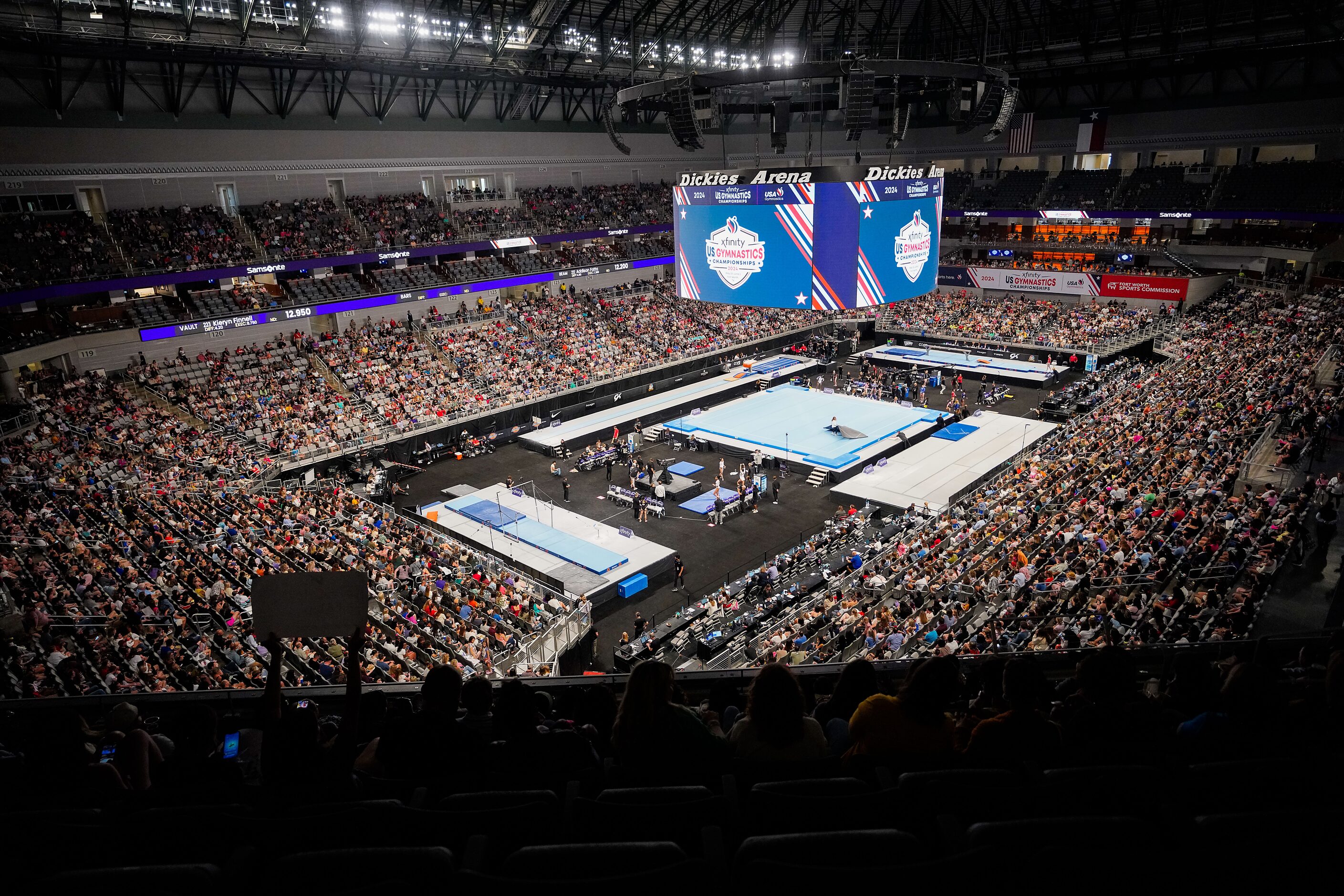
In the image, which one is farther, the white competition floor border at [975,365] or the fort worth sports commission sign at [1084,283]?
the fort worth sports commission sign at [1084,283]

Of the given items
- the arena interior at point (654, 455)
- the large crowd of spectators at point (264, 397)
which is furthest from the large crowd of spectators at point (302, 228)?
the large crowd of spectators at point (264, 397)

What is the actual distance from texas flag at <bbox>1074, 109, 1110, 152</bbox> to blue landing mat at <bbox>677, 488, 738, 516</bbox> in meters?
36.4

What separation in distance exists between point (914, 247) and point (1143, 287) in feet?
107

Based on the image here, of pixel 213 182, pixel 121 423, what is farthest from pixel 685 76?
pixel 213 182

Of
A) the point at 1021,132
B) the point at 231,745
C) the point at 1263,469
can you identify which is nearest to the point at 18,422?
the point at 231,745

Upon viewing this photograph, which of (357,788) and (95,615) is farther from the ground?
(357,788)

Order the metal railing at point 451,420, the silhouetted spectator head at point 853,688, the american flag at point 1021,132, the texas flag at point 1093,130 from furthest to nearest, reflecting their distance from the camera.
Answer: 1. the american flag at point 1021,132
2. the texas flag at point 1093,130
3. the metal railing at point 451,420
4. the silhouetted spectator head at point 853,688

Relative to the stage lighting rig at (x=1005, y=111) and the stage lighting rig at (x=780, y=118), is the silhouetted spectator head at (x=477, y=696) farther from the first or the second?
the stage lighting rig at (x=1005, y=111)

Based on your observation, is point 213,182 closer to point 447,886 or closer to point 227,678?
point 227,678

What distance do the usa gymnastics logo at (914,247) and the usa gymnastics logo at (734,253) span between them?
10.2ft

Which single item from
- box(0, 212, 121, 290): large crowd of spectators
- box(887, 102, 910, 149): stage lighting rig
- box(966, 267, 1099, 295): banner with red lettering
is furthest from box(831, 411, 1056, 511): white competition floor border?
box(0, 212, 121, 290): large crowd of spectators

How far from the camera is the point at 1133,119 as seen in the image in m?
46.7

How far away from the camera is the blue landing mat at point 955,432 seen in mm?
30828

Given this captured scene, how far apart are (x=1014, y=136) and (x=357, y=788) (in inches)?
2155
